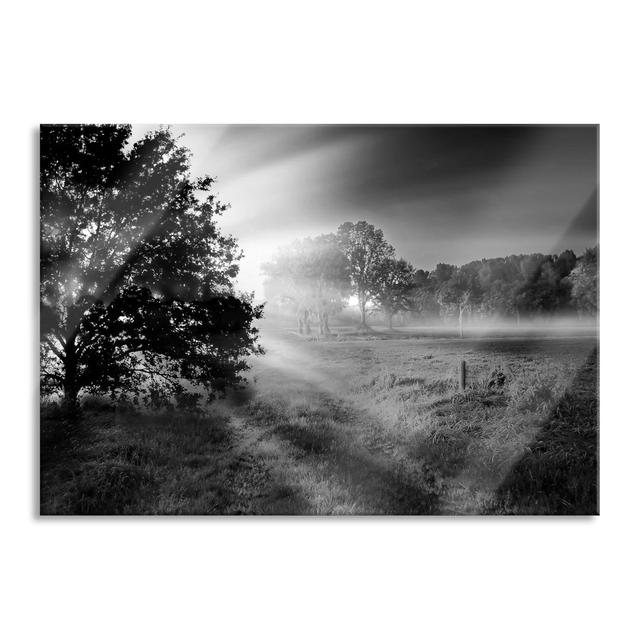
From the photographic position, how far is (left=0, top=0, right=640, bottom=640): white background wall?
3240mm

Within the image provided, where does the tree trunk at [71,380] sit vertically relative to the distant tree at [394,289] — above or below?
below

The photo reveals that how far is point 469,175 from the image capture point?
3385 mm

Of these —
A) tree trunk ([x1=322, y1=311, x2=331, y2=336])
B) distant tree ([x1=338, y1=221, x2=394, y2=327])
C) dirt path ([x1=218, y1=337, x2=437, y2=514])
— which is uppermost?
distant tree ([x1=338, y1=221, x2=394, y2=327])

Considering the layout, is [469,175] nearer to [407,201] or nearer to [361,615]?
[407,201]

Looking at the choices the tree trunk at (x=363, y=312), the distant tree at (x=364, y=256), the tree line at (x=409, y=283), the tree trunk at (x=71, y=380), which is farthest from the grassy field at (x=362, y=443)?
the distant tree at (x=364, y=256)

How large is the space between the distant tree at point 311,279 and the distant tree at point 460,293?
0.80 m

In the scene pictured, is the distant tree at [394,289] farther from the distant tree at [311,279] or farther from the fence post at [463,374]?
the fence post at [463,374]

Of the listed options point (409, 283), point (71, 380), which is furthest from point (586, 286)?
point (71, 380)

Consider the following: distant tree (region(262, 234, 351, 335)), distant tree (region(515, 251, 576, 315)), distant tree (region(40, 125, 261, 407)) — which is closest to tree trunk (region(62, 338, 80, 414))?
distant tree (region(40, 125, 261, 407))

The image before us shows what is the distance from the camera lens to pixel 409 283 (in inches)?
137

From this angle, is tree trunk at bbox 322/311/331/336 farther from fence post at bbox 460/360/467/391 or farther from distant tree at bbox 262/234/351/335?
→ fence post at bbox 460/360/467/391

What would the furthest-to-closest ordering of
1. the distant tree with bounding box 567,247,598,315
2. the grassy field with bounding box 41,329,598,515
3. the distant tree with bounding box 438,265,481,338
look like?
the distant tree with bounding box 438,265,481,338, the distant tree with bounding box 567,247,598,315, the grassy field with bounding box 41,329,598,515
